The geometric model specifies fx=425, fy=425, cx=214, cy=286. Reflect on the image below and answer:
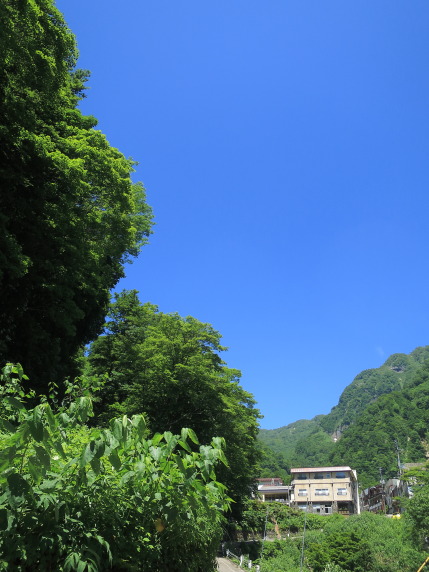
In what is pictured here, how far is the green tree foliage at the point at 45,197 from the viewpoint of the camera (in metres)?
12.2

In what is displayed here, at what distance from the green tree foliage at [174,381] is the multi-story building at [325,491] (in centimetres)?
5404

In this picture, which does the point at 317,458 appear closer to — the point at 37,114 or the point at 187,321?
the point at 187,321

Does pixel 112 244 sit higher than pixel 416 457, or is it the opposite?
pixel 112 244

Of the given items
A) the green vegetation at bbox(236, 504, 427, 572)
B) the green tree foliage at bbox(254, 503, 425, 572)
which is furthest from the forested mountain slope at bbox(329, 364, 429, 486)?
the green tree foliage at bbox(254, 503, 425, 572)

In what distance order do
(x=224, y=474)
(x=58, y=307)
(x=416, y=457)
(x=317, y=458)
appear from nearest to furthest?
(x=58, y=307) → (x=224, y=474) → (x=416, y=457) → (x=317, y=458)

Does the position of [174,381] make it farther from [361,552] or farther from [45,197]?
[361,552]

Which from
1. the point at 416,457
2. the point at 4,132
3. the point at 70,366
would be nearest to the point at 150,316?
the point at 70,366

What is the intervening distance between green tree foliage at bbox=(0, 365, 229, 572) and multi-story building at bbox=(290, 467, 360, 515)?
80009 mm

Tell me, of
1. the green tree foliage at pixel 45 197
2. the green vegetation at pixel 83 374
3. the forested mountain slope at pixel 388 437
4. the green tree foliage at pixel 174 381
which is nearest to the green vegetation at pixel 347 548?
the green vegetation at pixel 83 374

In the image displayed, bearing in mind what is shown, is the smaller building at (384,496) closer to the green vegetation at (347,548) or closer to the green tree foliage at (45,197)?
the green vegetation at (347,548)

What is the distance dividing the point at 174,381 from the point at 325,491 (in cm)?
6403

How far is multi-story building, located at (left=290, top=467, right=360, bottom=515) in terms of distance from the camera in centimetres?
7344

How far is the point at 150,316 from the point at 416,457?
105m

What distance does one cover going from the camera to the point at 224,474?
2519 cm
